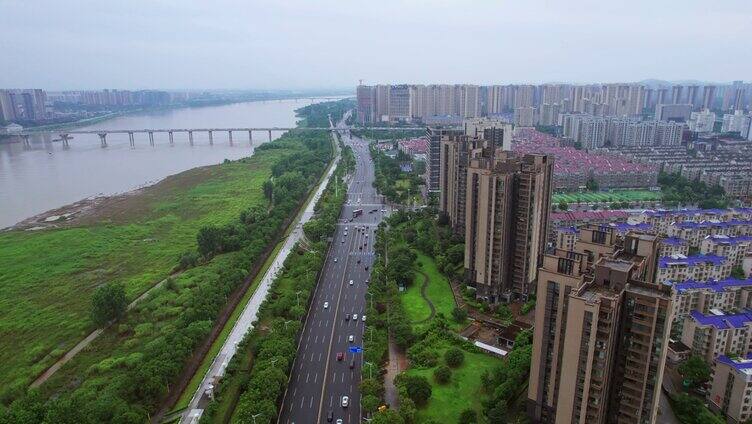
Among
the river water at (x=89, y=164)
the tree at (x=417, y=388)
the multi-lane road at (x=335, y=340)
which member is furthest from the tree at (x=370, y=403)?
the river water at (x=89, y=164)

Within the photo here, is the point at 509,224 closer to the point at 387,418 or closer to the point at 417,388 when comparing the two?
the point at 417,388

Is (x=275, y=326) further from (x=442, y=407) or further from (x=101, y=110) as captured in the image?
(x=101, y=110)

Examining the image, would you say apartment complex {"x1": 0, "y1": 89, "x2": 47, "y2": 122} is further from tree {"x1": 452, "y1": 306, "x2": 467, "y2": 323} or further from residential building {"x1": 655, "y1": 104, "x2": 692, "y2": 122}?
residential building {"x1": 655, "y1": 104, "x2": 692, "y2": 122}

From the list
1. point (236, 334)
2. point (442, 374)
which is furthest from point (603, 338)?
point (236, 334)

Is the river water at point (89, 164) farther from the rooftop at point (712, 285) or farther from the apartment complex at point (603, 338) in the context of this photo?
the rooftop at point (712, 285)

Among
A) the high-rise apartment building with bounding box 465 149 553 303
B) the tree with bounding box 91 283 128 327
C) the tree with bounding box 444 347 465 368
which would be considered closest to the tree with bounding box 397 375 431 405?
the tree with bounding box 444 347 465 368

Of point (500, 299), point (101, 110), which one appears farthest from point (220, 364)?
point (101, 110)
